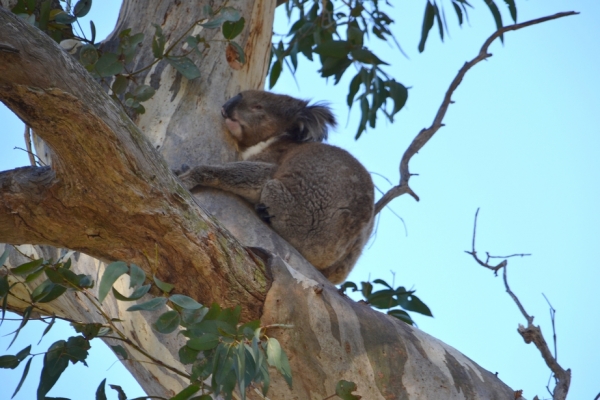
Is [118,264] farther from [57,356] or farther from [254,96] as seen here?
[254,96]

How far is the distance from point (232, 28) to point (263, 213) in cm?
85

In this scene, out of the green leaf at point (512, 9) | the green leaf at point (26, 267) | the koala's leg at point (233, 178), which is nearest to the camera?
the green leaf at point (26, 267)

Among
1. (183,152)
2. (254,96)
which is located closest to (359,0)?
(254,96)

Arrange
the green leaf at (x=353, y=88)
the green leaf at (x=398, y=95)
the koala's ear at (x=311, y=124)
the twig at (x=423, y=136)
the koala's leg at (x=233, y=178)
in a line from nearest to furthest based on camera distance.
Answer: the koala's leg at (x=233, y=178) → the twig at (x=423, y=136) → the koala's ear at (x=311, y=124) → the green leaf at (x=398, y=95) → the green leaf at (x=353, y=88)

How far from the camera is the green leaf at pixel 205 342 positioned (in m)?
1.53

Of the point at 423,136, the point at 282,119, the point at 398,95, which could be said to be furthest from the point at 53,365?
the point at 398,95

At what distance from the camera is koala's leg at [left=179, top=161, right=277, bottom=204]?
2721mm

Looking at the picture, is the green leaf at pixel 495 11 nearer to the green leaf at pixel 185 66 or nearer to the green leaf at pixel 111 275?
the green leaf at pixel 185 66

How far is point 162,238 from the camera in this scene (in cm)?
173

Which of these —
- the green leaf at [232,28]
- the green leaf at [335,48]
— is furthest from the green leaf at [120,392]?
the green leaf at [335,48]

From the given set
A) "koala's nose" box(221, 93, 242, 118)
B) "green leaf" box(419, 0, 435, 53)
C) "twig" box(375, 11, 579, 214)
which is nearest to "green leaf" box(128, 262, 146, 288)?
"koala's nose" box(221, 93, 242, 118)

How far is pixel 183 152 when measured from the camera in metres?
2.79

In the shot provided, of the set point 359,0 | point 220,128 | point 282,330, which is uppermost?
point 359,0

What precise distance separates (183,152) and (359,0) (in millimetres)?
2903
